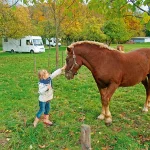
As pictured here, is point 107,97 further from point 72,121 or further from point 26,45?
point 26,45

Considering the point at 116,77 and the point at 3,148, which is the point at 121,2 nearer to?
the point at 116,77

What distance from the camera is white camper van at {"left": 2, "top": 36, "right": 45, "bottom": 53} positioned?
31966 millimetres

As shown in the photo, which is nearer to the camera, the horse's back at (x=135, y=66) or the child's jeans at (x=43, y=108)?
the child's jeans at (x=43, y=108)

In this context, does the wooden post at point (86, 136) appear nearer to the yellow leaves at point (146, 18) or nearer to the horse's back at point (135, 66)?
the yellow leaves at point (146, 18)

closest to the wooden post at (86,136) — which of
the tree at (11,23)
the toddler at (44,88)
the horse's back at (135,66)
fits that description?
the toddler at (44,88)

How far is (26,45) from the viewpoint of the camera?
32.9 m

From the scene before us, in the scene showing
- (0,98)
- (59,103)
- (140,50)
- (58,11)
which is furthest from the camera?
(58,11)

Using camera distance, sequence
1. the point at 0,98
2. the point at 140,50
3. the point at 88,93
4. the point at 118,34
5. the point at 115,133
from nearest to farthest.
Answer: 1. the point at 115,133
2. the point at 140,50
3. the point at 0,98
4. the point at 88,93
5. the point at 118,34

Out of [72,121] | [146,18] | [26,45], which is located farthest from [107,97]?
[26,45]

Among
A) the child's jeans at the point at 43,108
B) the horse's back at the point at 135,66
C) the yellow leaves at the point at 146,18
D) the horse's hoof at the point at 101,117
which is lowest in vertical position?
the horse's hoof at the point at 101,117

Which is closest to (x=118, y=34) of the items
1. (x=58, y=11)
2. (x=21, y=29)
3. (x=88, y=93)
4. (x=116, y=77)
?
(x=21, y=29)

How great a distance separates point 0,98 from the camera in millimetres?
7652

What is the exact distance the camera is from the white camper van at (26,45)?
31966 millimetres

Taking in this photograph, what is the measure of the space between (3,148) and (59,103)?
2781 millimetres
